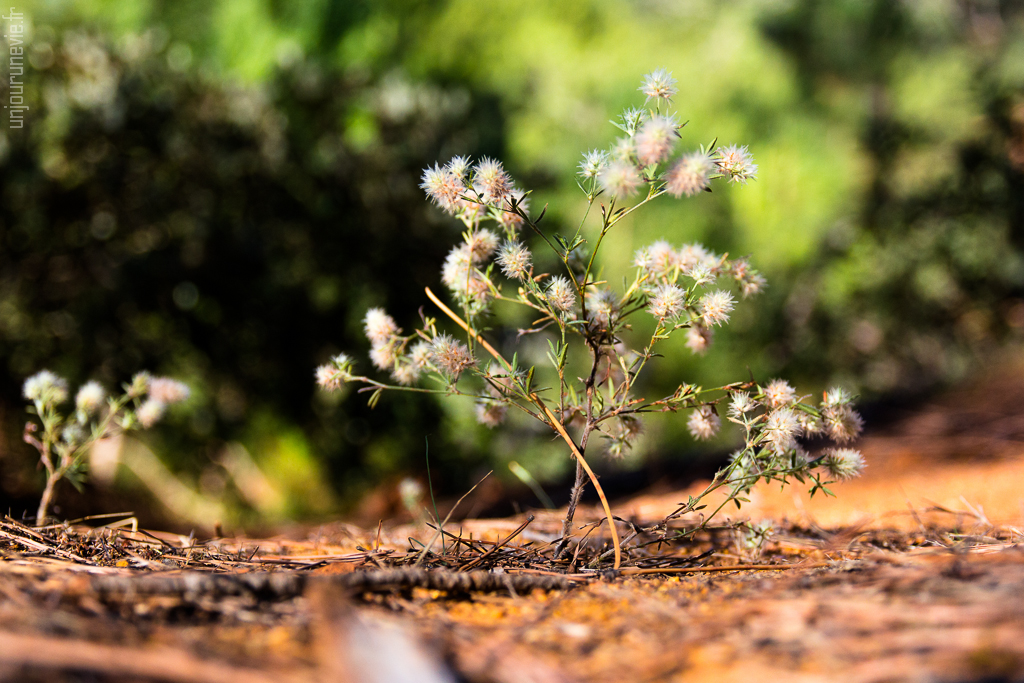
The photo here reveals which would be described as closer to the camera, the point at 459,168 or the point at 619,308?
the point at 459,168

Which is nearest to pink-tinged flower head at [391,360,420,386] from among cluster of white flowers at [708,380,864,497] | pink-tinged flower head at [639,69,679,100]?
cluster of white flowers at [708,380,864,497]

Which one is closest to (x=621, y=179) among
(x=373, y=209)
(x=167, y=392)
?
(x=167, y=392)

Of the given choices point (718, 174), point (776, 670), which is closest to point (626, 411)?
point (718, 174)

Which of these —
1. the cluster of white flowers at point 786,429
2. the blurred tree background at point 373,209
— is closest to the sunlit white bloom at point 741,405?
the cluster of white flowers at point 786,429

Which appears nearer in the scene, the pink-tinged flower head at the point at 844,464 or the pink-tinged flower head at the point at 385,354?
the pink-tinged flower head at the point at 844,464

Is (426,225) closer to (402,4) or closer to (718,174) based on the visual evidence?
(402,4)

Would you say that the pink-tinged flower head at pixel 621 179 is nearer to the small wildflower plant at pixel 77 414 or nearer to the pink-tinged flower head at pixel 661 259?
the pink-tinged flower head at pixel 661 259

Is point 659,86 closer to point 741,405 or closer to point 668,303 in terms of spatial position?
point 668,303
